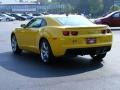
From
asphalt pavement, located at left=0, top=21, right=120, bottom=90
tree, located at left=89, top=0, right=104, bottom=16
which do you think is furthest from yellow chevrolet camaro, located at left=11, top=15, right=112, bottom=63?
tree, located at left=89, top=0, right=104, bottom=16

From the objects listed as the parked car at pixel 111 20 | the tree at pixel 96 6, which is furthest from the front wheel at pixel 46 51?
the tree at pixel 96 6

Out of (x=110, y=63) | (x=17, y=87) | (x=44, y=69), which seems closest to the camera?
(x=17, y=87)

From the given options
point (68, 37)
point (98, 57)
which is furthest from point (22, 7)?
point (68, 37)

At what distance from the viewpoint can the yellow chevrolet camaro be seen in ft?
32.8

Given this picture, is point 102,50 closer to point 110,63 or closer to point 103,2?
point 110,63

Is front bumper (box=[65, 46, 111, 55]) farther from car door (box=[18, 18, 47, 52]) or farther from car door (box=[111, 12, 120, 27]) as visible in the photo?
car door (box=[111, 12, 120, 27])

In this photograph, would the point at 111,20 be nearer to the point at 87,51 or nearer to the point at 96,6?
the point at 87,51

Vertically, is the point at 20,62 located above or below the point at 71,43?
below

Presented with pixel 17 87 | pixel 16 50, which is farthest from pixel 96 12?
pixel 17 87

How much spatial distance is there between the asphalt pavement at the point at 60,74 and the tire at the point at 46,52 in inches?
6.9

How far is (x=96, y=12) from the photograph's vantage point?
87.8 m

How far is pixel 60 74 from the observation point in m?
9.18

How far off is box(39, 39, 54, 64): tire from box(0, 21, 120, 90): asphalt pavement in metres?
0.18

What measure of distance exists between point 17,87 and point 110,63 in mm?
3555
